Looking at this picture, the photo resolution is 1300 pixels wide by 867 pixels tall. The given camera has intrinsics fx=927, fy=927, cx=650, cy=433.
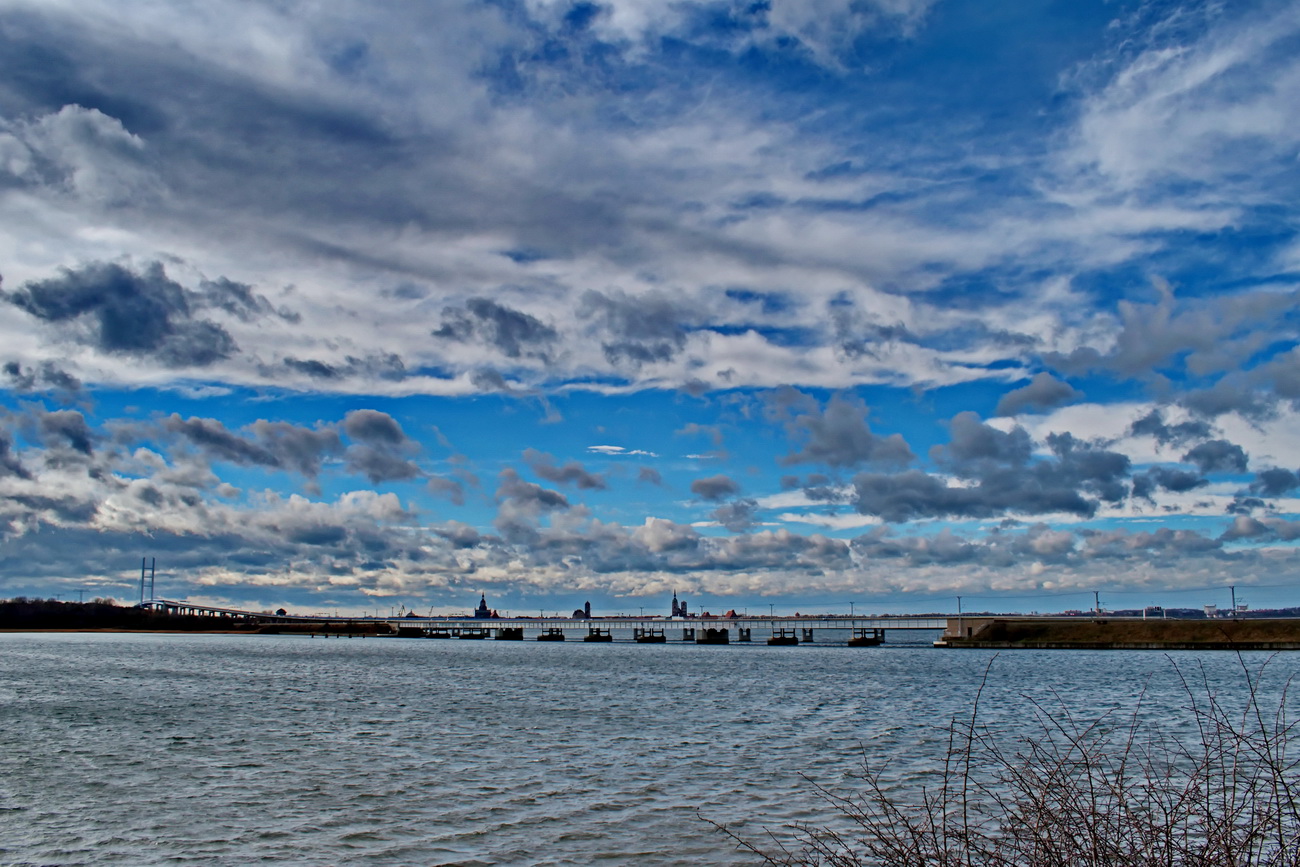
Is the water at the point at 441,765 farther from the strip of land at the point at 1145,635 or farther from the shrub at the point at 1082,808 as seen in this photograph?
the strip of land at the point at 1145,635

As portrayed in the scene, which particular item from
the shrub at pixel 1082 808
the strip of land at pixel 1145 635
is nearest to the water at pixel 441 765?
the shrub at pixel 1082 808

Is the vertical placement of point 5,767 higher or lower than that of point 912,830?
lower

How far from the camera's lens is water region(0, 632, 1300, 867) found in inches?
891

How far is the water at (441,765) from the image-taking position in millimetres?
22641

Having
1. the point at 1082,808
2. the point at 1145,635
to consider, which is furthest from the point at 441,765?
the point at 1145,635

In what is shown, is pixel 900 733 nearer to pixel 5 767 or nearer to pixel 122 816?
pixel 122 816

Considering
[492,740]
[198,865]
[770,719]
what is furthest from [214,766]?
[770,719]

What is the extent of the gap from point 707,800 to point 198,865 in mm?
13578

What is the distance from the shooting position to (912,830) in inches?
420

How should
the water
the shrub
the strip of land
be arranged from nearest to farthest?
the shrub < the water < the strip of land

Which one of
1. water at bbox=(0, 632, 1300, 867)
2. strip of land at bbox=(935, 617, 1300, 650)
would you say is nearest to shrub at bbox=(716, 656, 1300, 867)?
water at bbox=(0, 632, 1300, 867)

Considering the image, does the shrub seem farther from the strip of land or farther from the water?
the strip of land

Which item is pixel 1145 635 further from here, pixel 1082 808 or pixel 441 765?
pixel 1082 808

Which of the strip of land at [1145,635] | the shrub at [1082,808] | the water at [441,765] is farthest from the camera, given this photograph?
the strip of land at [1145,635]
